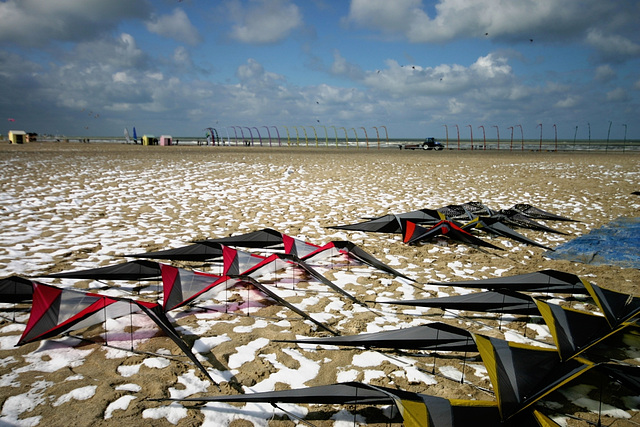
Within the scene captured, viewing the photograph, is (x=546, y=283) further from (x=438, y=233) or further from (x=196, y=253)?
(x=196, y=253)

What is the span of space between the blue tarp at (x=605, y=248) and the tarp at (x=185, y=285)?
5.18m

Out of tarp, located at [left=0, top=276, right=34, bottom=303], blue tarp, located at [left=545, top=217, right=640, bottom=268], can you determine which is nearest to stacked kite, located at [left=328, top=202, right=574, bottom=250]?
blue tarp, located at [left=545, top=217, right=640, bottom=268]

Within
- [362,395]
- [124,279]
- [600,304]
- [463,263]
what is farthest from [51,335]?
[463,263]

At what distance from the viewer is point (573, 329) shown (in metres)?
2.94

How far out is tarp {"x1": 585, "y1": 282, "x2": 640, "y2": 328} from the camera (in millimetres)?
3168

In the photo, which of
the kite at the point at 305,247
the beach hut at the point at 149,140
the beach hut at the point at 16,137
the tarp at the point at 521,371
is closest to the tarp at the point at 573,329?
the tarp at the point at 521,371

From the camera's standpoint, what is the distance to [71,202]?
9.42 metres

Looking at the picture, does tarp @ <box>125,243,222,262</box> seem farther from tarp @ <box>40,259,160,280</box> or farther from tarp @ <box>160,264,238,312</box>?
tarp @ <box>160,264,238,312</box>

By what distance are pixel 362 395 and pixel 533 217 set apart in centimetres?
776

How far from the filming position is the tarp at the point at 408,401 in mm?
2098

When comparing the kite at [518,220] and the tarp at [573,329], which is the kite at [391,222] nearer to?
the kite at [518,220]

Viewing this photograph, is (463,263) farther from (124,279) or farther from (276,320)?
(124,279)

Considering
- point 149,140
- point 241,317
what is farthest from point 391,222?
point 149,140

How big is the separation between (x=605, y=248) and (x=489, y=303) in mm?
4103
